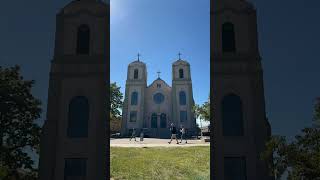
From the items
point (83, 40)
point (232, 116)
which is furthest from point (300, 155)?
point (83, 40)

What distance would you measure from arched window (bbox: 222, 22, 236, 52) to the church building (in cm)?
3964

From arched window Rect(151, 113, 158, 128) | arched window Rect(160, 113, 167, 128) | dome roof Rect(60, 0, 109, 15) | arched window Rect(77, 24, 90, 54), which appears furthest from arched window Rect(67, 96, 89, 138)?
arched window Rect(151, 113, 158, 128)

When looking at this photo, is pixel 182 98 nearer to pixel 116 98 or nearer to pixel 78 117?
pixel 116 98

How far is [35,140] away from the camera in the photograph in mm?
23125

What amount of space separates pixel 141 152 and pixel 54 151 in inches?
501

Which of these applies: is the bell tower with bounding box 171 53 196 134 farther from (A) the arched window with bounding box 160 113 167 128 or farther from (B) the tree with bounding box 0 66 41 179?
(B) the tree with bounding box 0 66 41 179

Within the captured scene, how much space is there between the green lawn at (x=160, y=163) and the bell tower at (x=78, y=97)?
16.2ft

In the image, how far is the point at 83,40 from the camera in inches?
981

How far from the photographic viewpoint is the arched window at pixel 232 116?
23234 mm

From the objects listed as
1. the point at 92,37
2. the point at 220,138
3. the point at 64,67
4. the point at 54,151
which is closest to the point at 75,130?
the point at 54,151

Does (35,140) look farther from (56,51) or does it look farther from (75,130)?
(56,51)

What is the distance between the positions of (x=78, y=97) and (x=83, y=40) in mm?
3630

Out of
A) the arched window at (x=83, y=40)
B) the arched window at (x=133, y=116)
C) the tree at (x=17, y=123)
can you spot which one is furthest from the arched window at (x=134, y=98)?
the tree at (x=17, y=123)

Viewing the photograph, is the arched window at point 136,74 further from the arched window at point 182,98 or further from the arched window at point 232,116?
the arched window at point 232,116
